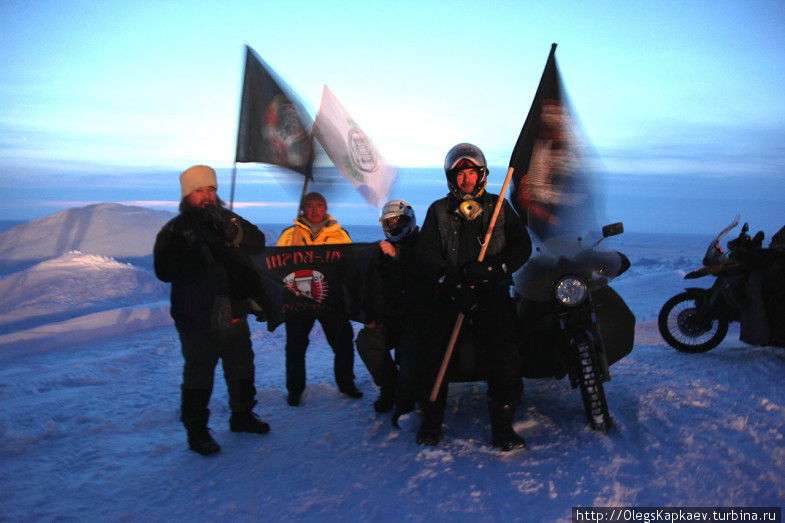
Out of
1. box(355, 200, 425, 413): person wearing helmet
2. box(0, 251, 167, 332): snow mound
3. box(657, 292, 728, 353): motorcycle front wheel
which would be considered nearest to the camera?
box(355, 200, 425, 413): person wearing helmet

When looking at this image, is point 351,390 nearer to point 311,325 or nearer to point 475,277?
point 311,325

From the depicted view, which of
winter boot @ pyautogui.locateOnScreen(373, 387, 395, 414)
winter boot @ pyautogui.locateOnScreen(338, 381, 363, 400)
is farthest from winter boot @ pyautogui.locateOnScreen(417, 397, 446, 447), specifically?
winter boot @ pyautogui.locateOnScreen(338, 381, 363, 400)

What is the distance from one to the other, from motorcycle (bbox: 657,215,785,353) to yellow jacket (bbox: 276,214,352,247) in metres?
3.99

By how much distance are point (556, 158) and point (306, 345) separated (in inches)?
105

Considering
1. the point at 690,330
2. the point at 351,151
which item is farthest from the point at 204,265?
the point at 690,330

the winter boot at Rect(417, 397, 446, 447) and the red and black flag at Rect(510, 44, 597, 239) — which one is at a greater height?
the red and black flag at Rect(510, 44, 597, 239)

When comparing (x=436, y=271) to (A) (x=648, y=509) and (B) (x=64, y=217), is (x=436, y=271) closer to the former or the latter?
(A) (x=648, y=509)

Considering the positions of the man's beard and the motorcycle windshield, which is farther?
the motorcycle windshield

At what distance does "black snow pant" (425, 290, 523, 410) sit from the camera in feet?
11.7

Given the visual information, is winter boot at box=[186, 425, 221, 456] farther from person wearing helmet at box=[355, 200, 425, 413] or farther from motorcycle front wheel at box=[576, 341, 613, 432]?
motorcycle front wheel at box=[576, 341, 613, 432]

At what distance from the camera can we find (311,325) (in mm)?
4797

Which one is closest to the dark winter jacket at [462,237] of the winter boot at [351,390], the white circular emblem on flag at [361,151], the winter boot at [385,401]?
the winter boot at [385,401]

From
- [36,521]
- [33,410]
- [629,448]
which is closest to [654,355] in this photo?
[629,448]

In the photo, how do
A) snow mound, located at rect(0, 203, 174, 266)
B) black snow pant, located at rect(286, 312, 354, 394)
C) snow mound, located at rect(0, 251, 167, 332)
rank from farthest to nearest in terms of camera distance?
snow mound, located at rect(0, 203, 174, 266) → snow mound, located at rect(0, 251, 167, 332) → black snow pant, located at rect(286, 312, 354, 394)
